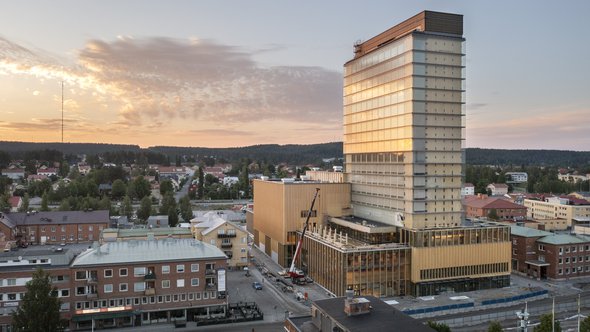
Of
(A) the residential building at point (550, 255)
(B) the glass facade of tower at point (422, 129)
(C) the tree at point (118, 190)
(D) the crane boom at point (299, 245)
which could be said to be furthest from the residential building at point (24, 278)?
(C) the tree at point (118, 190)

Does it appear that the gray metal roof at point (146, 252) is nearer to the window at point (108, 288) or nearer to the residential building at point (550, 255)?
the window at point (108, 288)

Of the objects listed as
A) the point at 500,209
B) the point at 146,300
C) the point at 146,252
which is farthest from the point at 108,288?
the point at 500,209

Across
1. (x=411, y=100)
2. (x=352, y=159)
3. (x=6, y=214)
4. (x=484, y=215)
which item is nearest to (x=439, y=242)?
(x=411, y=100)

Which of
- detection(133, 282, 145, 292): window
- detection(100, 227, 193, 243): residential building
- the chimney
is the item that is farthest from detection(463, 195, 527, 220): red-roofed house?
the chimney

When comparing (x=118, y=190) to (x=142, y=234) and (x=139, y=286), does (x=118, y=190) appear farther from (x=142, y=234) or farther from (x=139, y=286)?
(x=139, y=286)

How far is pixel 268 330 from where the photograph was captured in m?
50.6

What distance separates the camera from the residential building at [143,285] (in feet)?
169

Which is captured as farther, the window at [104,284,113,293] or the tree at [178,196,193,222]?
the tree at [178,196,193,222]

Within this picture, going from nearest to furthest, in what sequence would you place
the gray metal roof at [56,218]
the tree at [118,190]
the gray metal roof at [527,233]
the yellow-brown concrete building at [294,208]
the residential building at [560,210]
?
the gray metal roof at [527,233]
the yellow-brown concrete building at [294,208]
the gray metal roof at [56,218]
the residential building at [560,210]
the tree at [118,190]

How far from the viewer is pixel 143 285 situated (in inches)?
2088

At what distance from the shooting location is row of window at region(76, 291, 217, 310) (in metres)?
51.5

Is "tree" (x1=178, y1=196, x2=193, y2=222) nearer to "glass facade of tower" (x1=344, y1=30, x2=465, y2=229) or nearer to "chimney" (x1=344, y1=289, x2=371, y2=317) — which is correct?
"glass facade of tower" (x1=344, y1=30, x2=465, y2=229)

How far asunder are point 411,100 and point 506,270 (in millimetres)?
27574

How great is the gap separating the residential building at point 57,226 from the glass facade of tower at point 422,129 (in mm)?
61624
